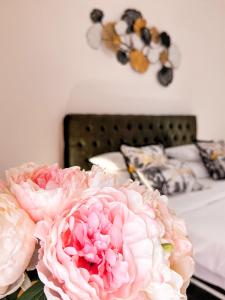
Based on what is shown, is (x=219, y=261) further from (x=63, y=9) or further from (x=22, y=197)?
(x=63, y=9)

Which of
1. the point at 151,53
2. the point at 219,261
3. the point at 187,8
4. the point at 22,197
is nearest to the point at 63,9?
the point at 151,53

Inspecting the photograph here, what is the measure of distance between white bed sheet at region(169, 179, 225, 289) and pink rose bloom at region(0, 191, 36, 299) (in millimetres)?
1105

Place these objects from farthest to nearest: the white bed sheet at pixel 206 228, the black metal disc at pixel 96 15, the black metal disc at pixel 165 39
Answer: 1. the black metal disc at pixel 165 39
2. the black metal disc at pixel 96 15
3. the white bed sheet at pixel 206 228

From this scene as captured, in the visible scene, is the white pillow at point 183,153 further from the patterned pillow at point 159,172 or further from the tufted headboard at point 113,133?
the patterned pillow at point 159,172

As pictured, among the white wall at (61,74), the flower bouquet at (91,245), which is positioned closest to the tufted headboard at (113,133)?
the white wall at (61,74)

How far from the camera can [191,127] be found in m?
Result: 3.30

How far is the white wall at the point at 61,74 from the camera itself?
→ 218 cm

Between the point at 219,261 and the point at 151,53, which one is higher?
the point at 151,53

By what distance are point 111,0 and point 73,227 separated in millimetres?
2655

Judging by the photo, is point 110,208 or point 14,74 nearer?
point 110,208

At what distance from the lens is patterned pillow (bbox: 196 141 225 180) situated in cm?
273

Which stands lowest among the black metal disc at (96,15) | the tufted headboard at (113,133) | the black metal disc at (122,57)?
the tufted headboard at (113,133)

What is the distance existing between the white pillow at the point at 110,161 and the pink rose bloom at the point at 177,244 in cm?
181

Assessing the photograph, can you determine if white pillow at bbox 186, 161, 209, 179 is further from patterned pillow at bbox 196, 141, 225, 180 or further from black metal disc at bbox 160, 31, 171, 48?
black metal disc at bbox 160, 31, 171, 48
